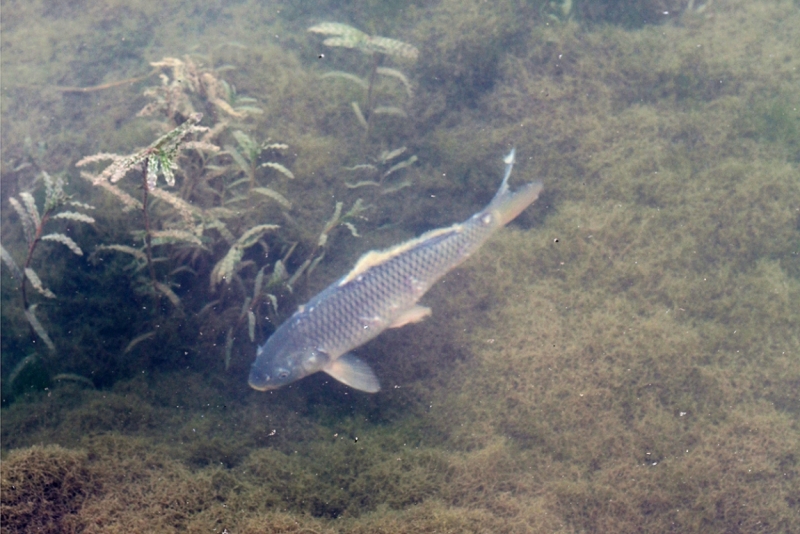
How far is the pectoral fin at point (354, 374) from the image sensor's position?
125 inches

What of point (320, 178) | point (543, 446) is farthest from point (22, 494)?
point (320, 178)

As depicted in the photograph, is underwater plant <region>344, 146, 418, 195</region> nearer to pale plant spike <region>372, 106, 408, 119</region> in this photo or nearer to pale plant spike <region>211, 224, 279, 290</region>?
pale plant spike <region>372, 106, 408, 119</region>

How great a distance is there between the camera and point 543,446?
10.4 ft

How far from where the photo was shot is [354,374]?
10.6 ft

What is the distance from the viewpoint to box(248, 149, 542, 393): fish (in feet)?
10.2

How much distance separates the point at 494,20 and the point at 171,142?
4151mm

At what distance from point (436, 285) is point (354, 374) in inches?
42.3

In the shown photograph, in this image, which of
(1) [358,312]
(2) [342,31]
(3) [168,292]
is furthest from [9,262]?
(2) [342,31]

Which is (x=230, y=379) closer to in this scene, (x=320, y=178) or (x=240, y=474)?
(x=240, y=474)

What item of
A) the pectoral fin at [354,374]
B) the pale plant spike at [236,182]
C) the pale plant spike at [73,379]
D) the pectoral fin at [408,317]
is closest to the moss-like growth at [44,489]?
the pale plant spike at [73,379]

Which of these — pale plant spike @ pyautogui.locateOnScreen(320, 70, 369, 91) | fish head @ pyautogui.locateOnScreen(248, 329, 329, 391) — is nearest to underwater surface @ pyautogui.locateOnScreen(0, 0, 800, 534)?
pale plant spike @ pyautogui.locateOnScreen(320, 70, 369, 91)

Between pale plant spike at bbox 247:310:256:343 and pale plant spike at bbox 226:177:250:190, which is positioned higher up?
pale plant spike at bbox 226:177:250:190

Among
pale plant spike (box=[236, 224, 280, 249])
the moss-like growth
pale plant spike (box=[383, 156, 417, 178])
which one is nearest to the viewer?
the moss-like growth

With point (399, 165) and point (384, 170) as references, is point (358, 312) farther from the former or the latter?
point (384, 170)
